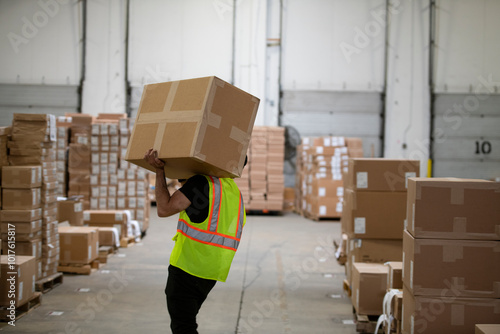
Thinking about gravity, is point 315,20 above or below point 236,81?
above

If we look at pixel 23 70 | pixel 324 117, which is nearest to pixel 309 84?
pixel 324 117

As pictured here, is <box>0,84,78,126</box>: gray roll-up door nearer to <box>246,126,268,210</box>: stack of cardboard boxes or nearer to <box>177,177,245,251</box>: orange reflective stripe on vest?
<box>246,126,268,210</box>: stack of cardboard boxes

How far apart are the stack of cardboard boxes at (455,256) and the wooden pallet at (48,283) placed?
13.3 feet

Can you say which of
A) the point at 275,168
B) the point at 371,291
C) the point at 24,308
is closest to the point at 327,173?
the point at 275,168

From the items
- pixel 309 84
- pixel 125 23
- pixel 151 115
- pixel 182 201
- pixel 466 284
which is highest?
pixel 125 23

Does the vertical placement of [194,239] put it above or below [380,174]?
below

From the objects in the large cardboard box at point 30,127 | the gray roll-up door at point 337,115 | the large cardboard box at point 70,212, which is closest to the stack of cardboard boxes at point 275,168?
the gray roll-up door at point 337,115

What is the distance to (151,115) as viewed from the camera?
305 cm

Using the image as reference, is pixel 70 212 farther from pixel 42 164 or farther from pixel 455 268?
pixel 455 268

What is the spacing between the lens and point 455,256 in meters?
3.27

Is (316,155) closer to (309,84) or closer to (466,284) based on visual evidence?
(309,84)

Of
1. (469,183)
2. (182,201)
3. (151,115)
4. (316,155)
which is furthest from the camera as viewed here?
(316,155)

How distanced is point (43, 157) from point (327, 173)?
7886 millimetres

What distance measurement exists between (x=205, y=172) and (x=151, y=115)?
496 millimetres
